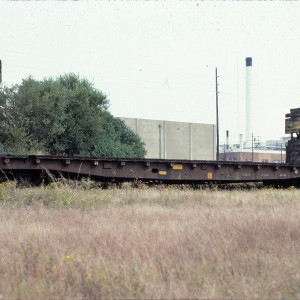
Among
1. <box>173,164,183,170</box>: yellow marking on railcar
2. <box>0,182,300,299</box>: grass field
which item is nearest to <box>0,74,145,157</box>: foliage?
<box>173,164,183,170</box>: yellow marking on railcar

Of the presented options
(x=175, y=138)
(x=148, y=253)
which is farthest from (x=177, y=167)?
(x=175, y=138)

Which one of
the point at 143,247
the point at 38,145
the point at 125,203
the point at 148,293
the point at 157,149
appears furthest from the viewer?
the point at 157,149

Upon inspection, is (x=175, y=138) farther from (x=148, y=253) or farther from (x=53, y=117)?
(x=148, y=253)

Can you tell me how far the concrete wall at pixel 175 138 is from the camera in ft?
229

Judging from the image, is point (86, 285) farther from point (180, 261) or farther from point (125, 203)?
point (125, 203)

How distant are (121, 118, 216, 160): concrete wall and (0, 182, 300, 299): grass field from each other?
58.5 meters

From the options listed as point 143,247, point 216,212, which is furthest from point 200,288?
point 216,212

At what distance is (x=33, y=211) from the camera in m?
9.70

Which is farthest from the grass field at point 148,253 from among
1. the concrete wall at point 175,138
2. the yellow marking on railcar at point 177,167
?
the concrete wall at point 175,138

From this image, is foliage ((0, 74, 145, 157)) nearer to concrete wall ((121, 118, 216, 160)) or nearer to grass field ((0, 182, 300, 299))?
concrete wall ((121, 118, 216, 160))

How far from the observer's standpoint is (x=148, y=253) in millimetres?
5602

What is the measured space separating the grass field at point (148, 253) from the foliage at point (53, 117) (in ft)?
91.8

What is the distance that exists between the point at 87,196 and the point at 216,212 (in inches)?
149

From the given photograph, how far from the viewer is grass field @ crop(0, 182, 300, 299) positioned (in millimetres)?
4426
